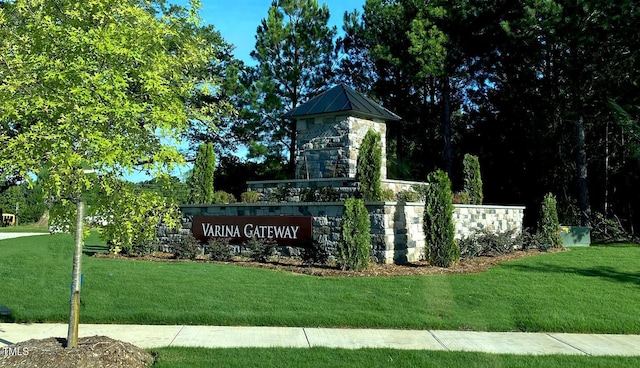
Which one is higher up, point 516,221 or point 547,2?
point 547,2

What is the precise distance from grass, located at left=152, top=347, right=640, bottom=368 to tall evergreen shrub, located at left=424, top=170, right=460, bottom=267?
6.17 m

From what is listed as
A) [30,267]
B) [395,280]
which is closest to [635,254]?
[395,280]

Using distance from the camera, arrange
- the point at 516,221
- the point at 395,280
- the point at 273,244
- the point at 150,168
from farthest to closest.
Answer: the point at 516,221
the point at 273,244
the point at 395,280
the point at 150,168

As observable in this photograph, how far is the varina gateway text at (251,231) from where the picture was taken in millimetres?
13390

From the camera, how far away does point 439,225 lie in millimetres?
12180

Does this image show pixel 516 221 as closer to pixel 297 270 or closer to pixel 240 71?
pixel 297 270

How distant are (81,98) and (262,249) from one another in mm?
8840

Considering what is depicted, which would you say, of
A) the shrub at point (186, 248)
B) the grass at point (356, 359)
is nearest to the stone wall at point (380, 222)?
the shrub at point (186, 248)

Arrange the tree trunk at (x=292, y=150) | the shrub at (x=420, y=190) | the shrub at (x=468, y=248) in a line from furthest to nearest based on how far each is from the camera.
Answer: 1. the tree trunk at (x=292, y=150)
2. the shrub at (x=420, y=190)
3. the shrub at (x=468, y=248)

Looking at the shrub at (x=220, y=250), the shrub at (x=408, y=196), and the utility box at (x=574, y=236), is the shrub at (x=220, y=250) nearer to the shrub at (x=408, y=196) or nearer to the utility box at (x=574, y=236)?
the shrub at (x=408, y=196)

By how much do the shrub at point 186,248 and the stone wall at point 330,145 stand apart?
5021 millimetres

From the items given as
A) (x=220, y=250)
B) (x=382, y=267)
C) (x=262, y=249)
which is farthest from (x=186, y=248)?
(x=382, y=267)

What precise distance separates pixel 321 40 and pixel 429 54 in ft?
19.5

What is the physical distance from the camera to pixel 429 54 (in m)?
25.6
